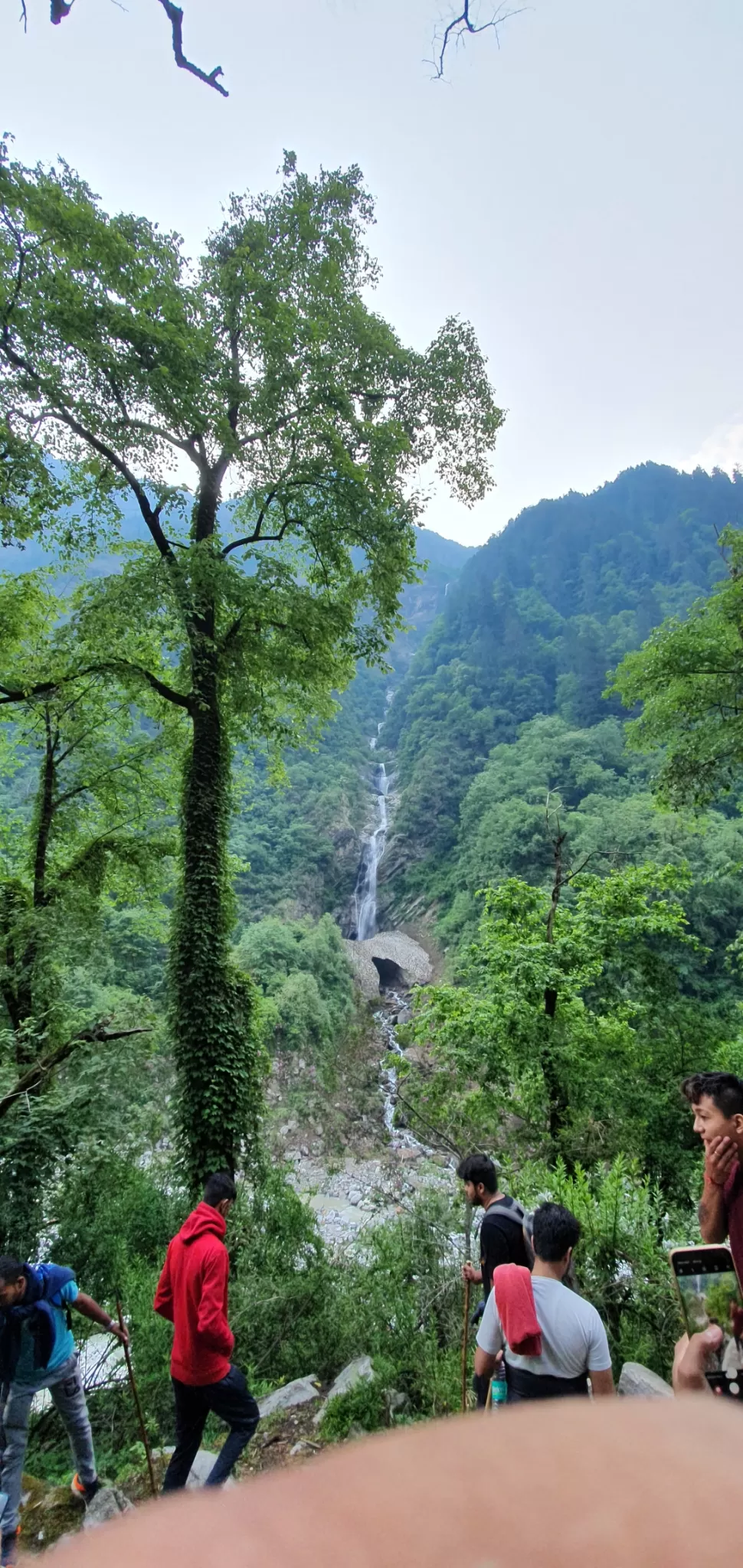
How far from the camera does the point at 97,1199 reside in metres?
6.82

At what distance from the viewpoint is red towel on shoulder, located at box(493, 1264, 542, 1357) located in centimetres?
252

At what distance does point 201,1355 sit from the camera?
3074 millimetres

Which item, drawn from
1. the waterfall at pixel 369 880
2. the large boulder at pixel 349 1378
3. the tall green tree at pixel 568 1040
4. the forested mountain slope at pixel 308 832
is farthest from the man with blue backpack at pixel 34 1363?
the waterfall at pixel 369 880

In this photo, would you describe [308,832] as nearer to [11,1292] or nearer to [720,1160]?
[11,1292]

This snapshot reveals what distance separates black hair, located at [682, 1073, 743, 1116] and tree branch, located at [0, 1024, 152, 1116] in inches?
227

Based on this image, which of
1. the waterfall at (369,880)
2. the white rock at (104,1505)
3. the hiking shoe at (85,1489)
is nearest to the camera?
the white rock at (104,1505)

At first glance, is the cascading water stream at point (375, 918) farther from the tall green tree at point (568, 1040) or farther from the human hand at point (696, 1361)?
the human hand at point (696, 1361)

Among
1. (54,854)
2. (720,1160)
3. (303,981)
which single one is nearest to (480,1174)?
(720,1160)

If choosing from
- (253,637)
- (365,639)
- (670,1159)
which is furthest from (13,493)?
(670,1159)

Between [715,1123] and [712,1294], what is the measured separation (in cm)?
65

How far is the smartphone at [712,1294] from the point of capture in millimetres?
1957

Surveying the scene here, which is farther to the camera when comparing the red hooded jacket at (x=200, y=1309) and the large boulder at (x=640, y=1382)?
the large boulder at (x=640, y=1382)

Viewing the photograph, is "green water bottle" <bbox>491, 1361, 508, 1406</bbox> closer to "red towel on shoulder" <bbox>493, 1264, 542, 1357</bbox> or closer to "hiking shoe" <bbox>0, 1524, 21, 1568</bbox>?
"red towel on shoulder" <bbox>493, 1264, 542, 1357</bbox>

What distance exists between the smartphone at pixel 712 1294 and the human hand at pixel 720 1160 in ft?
1.57
